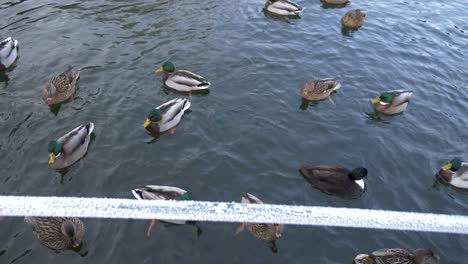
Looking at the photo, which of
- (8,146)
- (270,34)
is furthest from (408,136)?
(8,146)

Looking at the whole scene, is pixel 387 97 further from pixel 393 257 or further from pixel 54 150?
pixel 54 150

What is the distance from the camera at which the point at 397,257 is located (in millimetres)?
6738

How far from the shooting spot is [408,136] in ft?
33.0

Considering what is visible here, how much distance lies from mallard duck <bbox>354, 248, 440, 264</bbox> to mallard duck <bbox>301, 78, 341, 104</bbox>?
200 inches

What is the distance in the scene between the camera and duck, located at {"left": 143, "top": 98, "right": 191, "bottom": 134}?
9516 mm

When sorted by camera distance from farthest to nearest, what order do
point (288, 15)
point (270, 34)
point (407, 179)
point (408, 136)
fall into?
1. point (288, 15)
2. point (270, 34)
3. point (408, 136)
4. point (407, 179)

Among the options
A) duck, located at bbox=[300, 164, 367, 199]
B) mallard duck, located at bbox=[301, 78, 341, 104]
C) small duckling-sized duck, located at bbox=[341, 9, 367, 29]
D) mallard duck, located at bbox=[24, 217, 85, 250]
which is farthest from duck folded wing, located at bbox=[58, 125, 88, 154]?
small duckling-sized duck, located at bbox=[341, 9, 367, 29]

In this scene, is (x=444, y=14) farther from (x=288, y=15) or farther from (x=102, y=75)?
(x=102, y=75)

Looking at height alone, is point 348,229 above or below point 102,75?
below

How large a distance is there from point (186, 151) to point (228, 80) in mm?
3251

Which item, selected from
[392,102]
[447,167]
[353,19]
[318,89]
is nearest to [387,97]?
[392,102]

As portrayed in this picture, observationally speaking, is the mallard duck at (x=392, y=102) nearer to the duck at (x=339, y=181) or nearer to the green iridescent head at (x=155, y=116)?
the duck at (x=339, y=181)

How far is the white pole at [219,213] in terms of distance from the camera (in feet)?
11.3

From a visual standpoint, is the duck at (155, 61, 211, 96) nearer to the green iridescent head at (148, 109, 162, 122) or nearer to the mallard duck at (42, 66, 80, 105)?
the green iridescent head at (148, 109, 162, 122)
